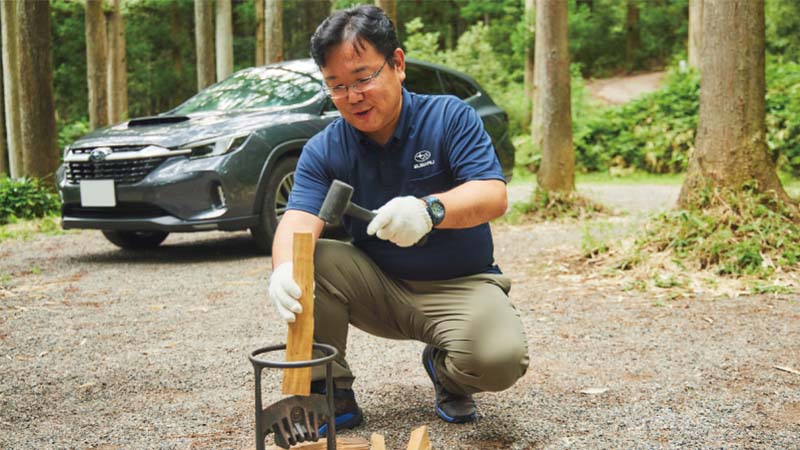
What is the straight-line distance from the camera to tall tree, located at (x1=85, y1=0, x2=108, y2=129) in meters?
14.0

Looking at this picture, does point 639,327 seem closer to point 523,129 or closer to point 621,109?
point 621,109

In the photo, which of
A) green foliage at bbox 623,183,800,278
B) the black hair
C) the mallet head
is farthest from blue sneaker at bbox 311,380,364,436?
green foliage at bbox 623,183,800,278

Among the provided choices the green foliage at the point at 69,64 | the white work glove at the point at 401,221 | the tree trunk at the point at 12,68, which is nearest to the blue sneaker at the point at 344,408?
the white work glove at the point at 401,221

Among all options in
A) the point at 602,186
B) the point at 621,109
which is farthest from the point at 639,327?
the point at 621,109

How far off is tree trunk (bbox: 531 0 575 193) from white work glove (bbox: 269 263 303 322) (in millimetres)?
6477

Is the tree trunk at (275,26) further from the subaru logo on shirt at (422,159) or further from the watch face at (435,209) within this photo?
the watch face at (435,209)

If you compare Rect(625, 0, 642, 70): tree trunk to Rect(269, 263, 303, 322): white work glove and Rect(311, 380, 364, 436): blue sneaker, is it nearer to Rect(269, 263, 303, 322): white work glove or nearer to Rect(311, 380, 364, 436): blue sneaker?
Rect(311, 380, 364, 436): blue sneaker

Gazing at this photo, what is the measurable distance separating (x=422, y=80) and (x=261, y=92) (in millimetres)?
1615

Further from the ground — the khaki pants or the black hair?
the black hair

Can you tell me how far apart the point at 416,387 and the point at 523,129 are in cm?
1651

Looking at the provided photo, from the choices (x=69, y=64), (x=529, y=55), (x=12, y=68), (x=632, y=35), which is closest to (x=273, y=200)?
(x=12, y=68)

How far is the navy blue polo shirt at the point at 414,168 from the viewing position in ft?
8.55

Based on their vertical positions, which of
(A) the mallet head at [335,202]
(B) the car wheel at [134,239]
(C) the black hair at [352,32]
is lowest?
(B) the car wheel at [134,239]

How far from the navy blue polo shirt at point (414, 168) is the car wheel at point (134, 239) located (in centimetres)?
469
